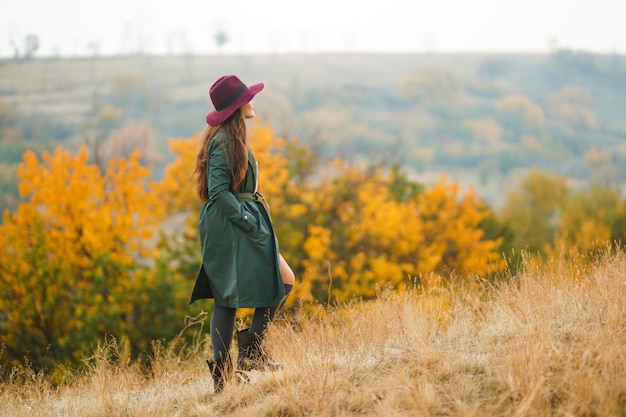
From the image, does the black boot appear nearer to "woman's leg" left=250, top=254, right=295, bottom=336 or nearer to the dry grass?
the dry grass

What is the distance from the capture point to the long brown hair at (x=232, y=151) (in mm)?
3627

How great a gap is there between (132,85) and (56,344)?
104m

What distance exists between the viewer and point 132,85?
363ft

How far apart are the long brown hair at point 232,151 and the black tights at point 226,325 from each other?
2.38ft

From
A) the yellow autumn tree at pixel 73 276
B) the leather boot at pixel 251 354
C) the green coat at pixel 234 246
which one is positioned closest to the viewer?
the green coat at pixel 234 246

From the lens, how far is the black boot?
3775 millimetres

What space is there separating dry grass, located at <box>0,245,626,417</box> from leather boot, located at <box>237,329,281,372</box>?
3.4 inches

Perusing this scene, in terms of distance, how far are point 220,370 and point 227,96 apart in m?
1.71

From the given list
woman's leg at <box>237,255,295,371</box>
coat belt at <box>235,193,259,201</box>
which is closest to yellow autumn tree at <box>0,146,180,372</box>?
woman's leg at <box>237,255,295,371</box>

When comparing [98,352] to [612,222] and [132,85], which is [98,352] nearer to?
[612,222]

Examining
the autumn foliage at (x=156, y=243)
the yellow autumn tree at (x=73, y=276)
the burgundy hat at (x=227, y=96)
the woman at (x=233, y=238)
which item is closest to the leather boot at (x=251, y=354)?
the woman at (x=233, y=238)

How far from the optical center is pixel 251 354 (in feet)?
12.7

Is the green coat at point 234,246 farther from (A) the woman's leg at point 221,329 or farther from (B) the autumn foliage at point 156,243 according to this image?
(B) the autumn foliage at point 156,243

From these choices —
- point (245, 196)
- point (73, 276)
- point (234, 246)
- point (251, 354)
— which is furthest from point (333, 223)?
point (234, 246)
